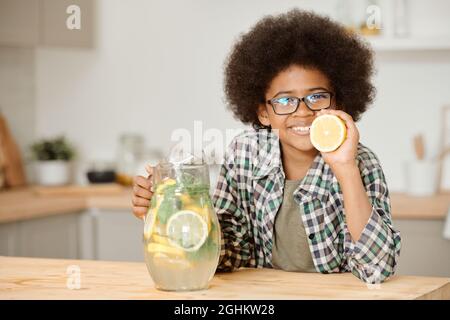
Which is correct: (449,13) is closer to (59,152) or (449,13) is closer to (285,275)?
(59,152)

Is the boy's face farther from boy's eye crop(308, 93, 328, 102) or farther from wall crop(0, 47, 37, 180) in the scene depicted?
wall crop(0, 47, 37, 180)

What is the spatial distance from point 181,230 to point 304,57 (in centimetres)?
66

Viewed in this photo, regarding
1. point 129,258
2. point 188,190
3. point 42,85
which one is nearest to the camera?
point 188,190

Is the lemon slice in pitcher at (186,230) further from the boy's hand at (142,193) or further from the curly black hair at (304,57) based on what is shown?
the curly black hair at (304,57)

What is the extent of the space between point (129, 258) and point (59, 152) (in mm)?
669

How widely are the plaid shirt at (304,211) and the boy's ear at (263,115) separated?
2cm

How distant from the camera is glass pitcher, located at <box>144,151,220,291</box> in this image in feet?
4.03

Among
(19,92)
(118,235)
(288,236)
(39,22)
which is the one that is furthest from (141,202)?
(19,92)

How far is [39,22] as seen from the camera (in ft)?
10.6

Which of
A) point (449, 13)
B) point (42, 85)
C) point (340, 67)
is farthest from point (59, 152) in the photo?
point (340, 67)

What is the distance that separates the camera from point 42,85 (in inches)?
145

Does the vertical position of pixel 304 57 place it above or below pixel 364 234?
above

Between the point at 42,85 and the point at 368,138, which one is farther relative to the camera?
the point at 42,85

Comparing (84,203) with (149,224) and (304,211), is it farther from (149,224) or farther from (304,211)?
Result: (149,224)
